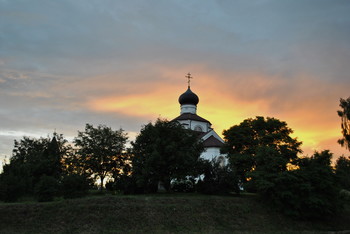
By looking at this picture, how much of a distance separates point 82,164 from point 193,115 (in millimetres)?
21024

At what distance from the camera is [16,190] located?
27969mm

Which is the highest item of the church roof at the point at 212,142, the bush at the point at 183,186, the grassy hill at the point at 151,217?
the church roof at the point at 212,142

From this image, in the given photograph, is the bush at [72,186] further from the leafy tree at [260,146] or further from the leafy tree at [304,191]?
the leafy tree at [304,191]

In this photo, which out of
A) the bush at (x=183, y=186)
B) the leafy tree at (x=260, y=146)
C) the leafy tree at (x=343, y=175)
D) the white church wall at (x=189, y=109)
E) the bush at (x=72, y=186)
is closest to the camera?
the bush at (x=72, y=186)

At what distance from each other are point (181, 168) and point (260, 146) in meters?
8.15

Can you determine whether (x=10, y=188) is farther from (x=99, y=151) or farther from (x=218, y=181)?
(x=218, y=181)

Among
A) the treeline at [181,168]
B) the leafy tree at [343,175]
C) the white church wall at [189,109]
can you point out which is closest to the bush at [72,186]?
the treeline at [181,168]

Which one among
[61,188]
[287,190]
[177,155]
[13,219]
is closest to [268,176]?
[287,190]

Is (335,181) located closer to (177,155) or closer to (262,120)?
(262,120)

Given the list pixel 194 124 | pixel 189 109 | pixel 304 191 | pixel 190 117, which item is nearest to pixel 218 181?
pixel 304 191

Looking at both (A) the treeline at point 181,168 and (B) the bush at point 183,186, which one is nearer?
(A) the treeline at point 181,168

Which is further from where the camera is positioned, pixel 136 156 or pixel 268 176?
pixel 136 156

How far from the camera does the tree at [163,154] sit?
31109mm

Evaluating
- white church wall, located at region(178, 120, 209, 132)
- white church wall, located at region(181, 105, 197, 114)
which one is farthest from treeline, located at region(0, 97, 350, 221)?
white church wall, located at region(181, 105, 197, 114)
